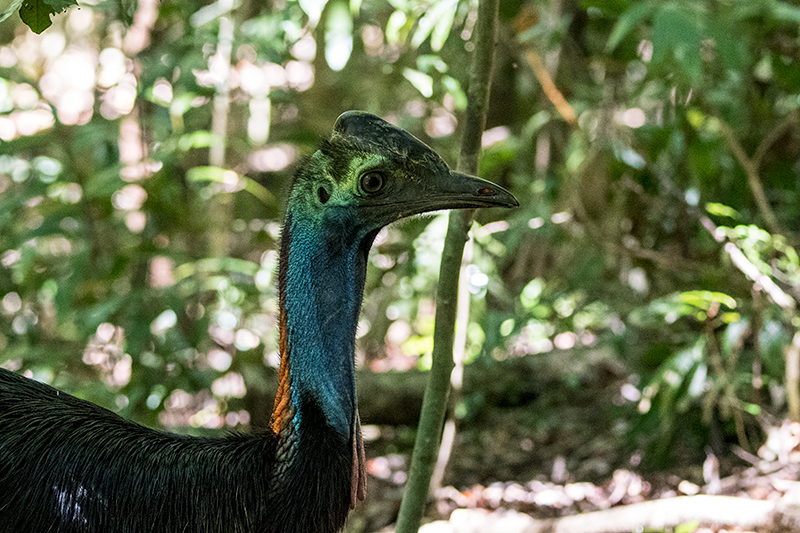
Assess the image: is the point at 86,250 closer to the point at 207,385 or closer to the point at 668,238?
the point at 207,385

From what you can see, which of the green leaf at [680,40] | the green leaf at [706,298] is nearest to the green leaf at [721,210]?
the green leaf at [706,298]

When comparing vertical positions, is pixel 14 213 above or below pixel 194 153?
below

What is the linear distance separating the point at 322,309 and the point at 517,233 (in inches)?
86.6

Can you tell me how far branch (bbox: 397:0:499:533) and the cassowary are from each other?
318 mm

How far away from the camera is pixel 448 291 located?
89.2 inches

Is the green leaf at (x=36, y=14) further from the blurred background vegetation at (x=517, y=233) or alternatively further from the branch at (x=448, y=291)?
the blurred background vegetation at (x=517, y=233)

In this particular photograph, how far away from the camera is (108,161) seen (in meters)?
4.59

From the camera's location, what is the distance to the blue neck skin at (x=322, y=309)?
1896mm

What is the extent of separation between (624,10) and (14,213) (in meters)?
3.36

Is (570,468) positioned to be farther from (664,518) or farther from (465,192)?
(465,192)

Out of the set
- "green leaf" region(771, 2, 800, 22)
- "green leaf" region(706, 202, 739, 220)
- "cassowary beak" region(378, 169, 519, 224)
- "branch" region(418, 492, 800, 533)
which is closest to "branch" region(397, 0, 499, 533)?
"cassowary beak" region(378, 169, 519, 224)

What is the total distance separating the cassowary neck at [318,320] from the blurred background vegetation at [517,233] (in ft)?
3.65

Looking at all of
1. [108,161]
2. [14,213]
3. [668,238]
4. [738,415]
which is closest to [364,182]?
[738,415]

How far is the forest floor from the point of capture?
3309 mm
